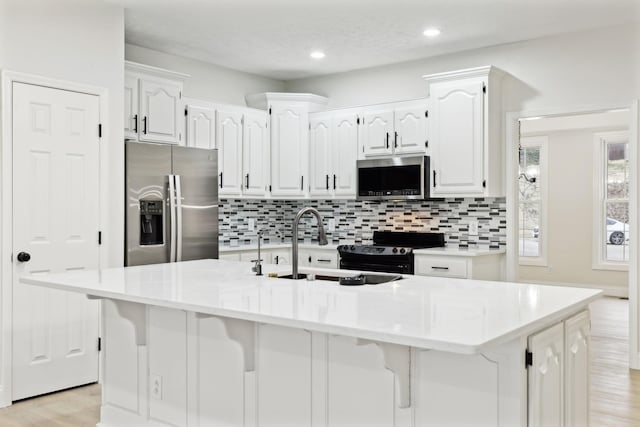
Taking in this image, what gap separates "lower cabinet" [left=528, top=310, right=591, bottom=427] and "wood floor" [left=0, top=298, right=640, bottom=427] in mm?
1199

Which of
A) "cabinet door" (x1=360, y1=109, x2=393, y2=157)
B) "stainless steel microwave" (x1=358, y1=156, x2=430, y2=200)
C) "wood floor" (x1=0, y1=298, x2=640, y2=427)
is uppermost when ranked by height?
"cabinet door" (x1=360, y1=109, x2=393, y2=157)

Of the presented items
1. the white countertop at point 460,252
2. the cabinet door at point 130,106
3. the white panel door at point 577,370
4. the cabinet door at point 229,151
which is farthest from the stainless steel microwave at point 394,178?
the white panel door at point 577,370

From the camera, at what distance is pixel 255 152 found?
607 centimetres

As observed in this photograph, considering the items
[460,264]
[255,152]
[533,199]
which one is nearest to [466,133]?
[460,264]

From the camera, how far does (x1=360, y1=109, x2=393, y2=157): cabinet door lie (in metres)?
5.67

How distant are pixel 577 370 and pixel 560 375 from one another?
0.74 ft

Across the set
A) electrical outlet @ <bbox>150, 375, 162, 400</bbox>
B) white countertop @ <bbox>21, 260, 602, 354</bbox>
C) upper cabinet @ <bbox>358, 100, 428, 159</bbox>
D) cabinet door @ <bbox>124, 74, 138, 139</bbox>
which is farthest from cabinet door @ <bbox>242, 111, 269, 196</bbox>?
electrical outlet @ <bbox>150, 375, 162, 400</bbox>

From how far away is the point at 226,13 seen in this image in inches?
175

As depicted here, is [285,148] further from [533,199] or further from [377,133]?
[533,199]

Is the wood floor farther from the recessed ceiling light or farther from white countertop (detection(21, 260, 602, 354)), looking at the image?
the recessed ceiling light

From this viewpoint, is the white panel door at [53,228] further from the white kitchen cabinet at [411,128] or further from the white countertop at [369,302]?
the white kitchen cabinet at [411,128]

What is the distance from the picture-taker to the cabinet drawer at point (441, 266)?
498 cm

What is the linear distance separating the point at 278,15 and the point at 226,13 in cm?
39

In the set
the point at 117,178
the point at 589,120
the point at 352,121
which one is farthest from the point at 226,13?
the point at 589,120
